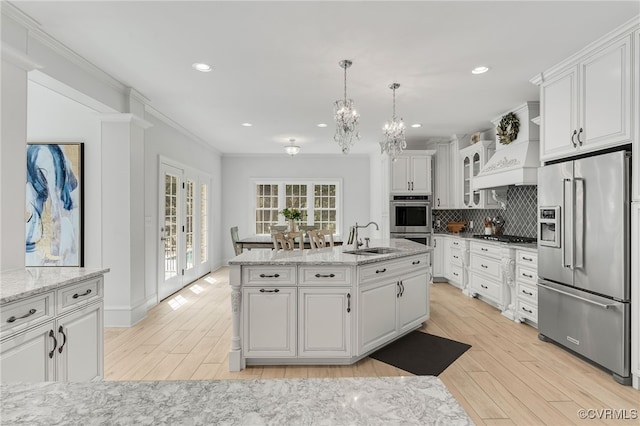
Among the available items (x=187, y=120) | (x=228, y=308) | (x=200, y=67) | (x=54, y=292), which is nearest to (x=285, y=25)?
(x=200, y=67)

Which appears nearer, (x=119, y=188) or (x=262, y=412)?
(x=262, y=412)

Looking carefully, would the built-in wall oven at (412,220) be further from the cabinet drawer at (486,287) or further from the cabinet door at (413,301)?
the cabinet door at (413,301)

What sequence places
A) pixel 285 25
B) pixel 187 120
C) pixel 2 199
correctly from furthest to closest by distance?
1. pixel 187 120
2. pixel 285 25
3. pixel 2 199

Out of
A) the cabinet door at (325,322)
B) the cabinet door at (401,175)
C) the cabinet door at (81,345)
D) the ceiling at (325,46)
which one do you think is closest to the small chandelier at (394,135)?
the ceiling at (325,46)

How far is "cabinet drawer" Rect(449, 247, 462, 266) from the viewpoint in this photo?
556 cm

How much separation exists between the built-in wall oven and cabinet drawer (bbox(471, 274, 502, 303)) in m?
1.31

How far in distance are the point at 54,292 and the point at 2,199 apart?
92 centimetres

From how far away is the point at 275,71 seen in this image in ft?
10.9

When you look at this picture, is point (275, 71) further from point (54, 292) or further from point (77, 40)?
point (54, 292)

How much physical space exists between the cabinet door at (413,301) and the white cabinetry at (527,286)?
1.12 meters

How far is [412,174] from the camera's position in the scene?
6.29 meters

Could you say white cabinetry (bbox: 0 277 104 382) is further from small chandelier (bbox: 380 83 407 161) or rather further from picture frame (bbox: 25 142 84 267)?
small chandelier (bbox: 380 83 407 161)

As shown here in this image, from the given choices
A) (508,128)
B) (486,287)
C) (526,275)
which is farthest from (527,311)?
(508,128)

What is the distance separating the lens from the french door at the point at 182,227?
4965 millimetres
